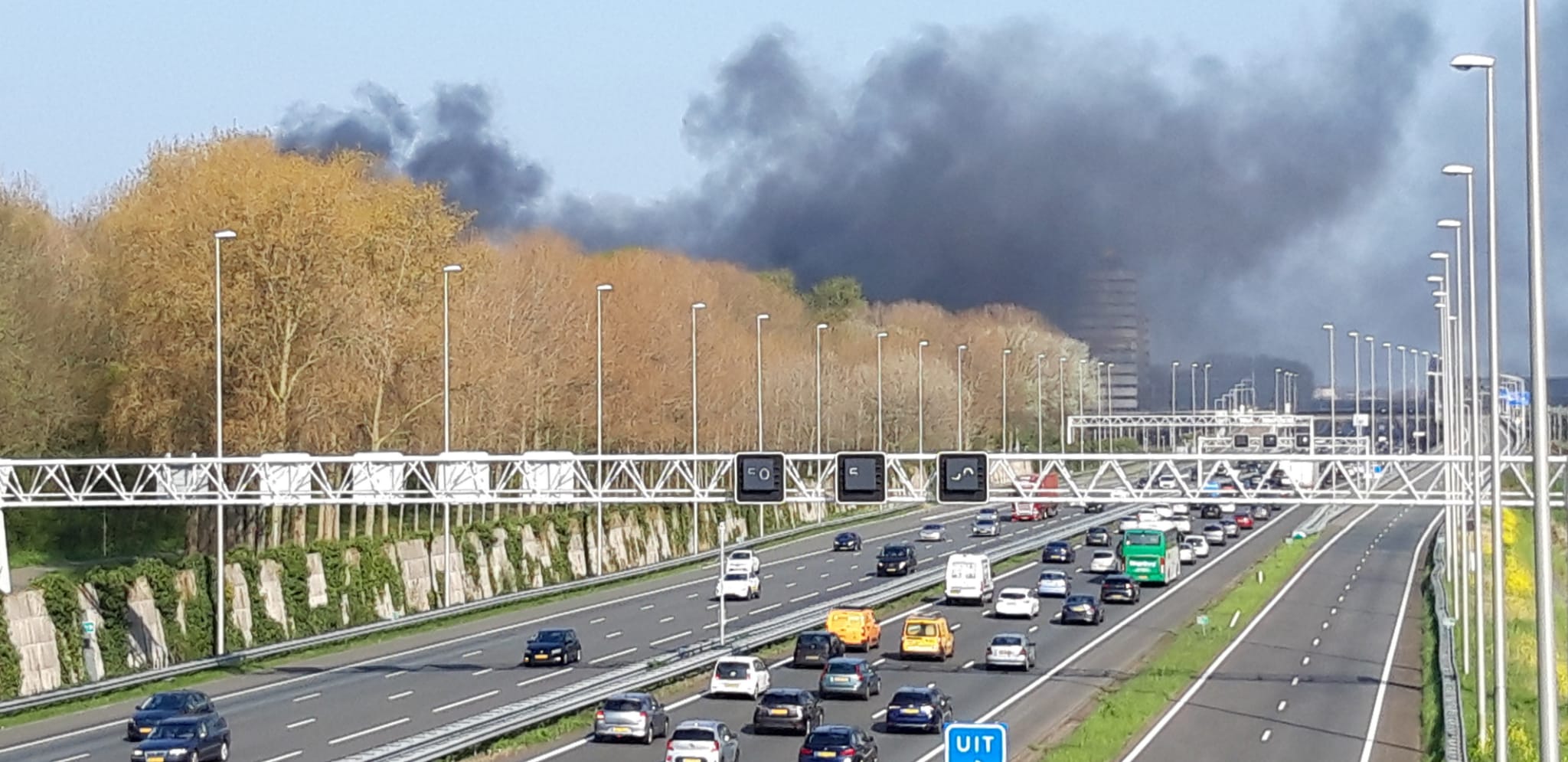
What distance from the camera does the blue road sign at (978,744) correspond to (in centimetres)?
1584

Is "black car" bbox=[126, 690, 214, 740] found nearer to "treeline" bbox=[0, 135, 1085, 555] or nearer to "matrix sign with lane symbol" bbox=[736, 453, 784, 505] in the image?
"matrix sign with lane symbol" bbox=[736, 453, 784, 505]

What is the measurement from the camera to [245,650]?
2311 inches

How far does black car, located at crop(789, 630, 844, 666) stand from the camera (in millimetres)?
56781

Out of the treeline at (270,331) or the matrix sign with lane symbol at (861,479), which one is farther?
the treeline at (270,331)

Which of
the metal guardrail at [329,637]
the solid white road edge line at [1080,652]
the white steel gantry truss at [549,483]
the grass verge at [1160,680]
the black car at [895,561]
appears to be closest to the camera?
the grass verge at [1160,680]

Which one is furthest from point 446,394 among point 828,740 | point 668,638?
point 828,740

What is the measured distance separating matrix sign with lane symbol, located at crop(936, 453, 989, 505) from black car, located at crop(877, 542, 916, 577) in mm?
38640

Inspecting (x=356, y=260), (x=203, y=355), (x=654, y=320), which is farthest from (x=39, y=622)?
(x=654, y=320)

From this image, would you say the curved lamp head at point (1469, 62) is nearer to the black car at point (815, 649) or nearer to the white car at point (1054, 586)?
the black car at point (815, 649)

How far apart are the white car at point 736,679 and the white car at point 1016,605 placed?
2374cm

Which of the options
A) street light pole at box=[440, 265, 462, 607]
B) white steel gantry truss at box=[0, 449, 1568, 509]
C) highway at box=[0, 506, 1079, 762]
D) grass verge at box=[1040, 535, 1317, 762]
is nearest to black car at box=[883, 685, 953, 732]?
grass verge at box=[1040, 535, 1317, 762]

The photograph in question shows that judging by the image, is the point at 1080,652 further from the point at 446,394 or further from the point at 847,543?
the point at 847,543

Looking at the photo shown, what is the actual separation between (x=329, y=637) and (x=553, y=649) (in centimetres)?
1001

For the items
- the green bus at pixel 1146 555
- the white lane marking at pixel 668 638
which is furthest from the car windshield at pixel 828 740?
the green bus at pixel 1146 555
